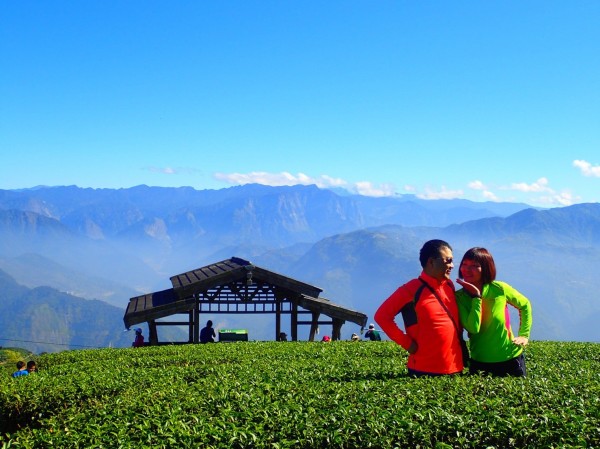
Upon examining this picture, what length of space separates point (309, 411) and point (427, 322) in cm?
175

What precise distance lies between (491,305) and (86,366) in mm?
9401

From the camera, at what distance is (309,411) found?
6332 mm

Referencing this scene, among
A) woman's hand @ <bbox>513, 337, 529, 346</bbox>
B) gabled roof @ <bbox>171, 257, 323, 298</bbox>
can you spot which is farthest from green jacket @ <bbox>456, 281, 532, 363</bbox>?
gabled roof @ <bbox>171, 257, 323, 298</bbox>

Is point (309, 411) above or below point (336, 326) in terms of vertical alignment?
above

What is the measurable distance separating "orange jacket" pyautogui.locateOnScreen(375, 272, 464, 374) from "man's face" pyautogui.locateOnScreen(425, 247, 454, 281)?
9 centimetres

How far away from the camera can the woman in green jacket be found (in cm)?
724

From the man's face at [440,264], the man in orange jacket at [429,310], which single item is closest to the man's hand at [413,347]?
the man in orange jacket at [429,310]

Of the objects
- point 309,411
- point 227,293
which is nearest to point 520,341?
point 309,411

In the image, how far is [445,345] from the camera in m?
7.35

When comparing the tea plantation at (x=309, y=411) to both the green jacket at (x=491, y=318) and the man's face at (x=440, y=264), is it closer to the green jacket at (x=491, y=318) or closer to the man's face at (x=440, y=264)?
the green jacket at (x=491, y=318)

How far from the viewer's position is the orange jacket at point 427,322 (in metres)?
7.14

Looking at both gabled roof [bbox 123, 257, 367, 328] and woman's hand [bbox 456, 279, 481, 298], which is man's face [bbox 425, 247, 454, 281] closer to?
woman's hand [bbox 456, 279, 481, 298]

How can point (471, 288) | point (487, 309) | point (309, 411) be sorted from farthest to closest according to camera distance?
point (487, 309) → point (471, 288) → point (309, 411)

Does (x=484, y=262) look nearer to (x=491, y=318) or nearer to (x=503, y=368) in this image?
(x=491, y=318)
